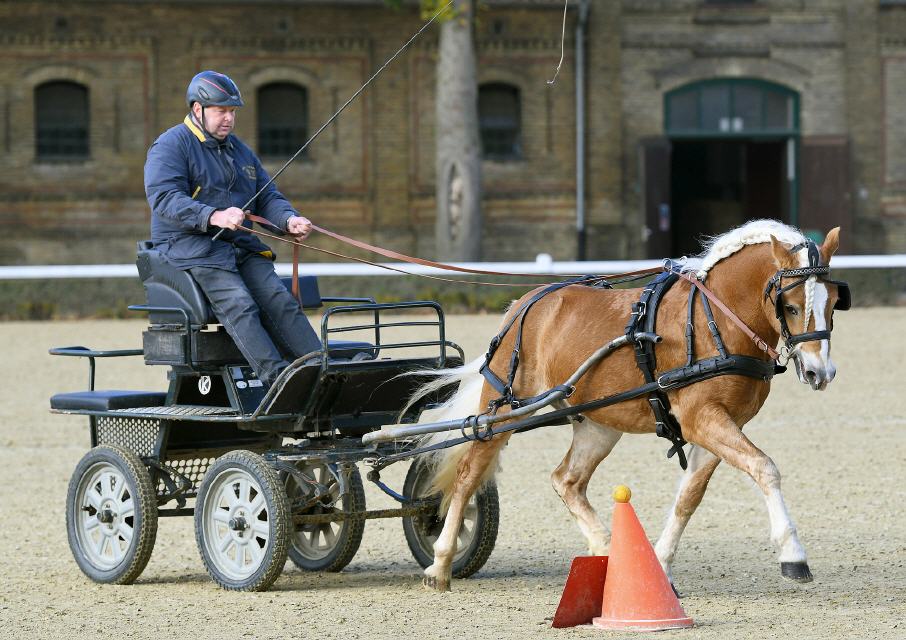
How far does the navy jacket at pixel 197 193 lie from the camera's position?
24.5ft

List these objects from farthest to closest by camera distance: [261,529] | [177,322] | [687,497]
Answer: [177,322] < [261,529] < [687,497]

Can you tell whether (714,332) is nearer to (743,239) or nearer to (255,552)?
(743,239)

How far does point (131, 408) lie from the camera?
7.87 metres

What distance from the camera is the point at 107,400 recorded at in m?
7.86

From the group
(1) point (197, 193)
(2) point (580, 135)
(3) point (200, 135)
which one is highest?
(2) point (580, 135)

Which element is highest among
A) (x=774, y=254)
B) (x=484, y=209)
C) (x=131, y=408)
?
(x=484, y=209)

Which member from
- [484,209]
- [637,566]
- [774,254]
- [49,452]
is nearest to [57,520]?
[49,452]

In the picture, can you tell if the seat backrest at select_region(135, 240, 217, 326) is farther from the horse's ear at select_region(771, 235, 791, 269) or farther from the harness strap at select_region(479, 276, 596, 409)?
the horse's ear at select_region(771, 235, 791, 269)

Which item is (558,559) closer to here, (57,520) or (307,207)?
(57,520)

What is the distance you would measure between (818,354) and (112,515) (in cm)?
370

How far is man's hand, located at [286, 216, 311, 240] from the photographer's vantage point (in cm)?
765

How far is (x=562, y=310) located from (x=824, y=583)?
181 centimetres

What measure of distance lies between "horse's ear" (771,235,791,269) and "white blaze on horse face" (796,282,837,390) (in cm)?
17

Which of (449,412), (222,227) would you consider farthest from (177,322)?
(449,412)
